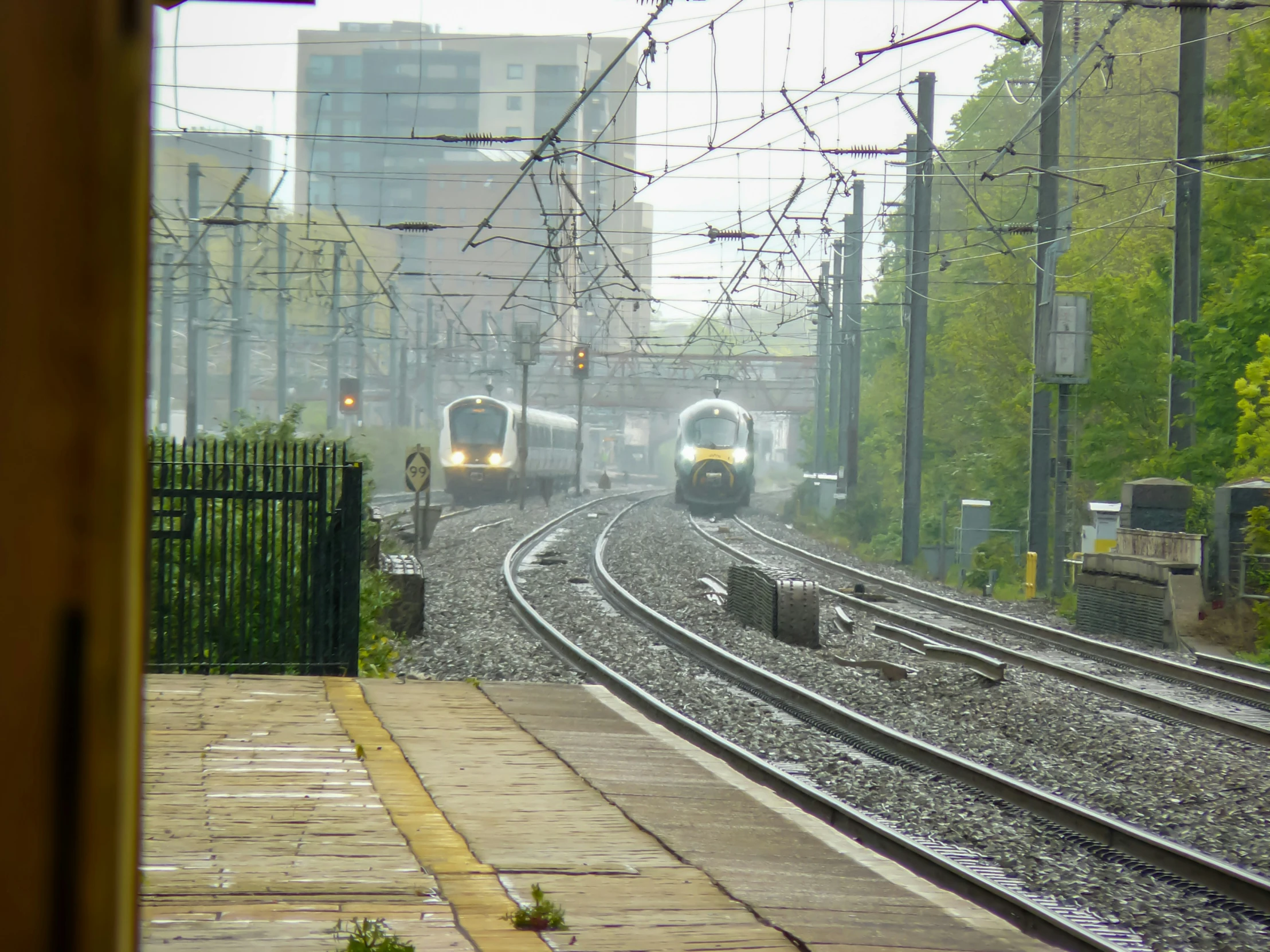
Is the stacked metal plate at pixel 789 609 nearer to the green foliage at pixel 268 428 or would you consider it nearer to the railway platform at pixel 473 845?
the green foliage at pixel 268 428

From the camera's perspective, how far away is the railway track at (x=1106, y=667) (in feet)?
35.8

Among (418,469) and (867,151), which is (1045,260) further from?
(418,469)

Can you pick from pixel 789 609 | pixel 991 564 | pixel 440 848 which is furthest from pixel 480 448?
pixel 440 848

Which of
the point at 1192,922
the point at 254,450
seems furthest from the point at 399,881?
the point at 254,450

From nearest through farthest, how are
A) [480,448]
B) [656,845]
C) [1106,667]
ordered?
1. [656,845]
2. [1106,667]
3. [480,448]

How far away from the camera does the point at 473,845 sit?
5145mm

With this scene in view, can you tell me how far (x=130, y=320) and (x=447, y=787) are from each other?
557 centimetres

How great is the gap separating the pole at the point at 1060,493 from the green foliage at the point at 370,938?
722 inches

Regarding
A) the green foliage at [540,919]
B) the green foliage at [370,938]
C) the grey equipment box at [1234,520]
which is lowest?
the green foliage at [540,919]

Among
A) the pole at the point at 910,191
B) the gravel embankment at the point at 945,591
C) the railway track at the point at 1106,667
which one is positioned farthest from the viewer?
the pole at the point at 910,191

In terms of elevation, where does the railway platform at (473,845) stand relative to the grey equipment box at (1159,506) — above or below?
below

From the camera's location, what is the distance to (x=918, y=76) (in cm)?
2497

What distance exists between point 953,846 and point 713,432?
35.0 meters

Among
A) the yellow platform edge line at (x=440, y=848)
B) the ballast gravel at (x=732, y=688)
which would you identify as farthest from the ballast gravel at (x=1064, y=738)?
the yellow platform edge line at (x=440, y=848)
